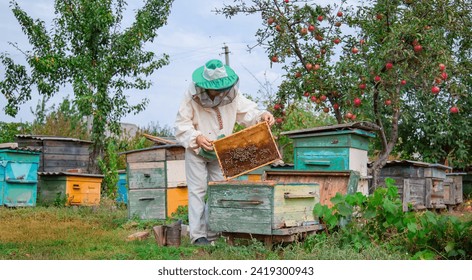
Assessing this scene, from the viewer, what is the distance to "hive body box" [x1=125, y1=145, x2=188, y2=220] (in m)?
6.54

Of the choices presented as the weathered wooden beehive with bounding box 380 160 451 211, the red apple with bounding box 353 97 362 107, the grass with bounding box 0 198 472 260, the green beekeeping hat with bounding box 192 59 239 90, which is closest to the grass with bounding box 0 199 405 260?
the grass with bounding box 0 198 472 260

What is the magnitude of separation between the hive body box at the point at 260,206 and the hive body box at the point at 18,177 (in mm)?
5217

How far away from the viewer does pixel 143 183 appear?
671 centimetres

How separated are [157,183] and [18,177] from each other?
10.3ft

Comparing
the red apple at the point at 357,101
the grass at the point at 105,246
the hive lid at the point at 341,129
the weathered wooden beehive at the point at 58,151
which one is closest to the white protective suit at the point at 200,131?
the grass at the point at 105,246

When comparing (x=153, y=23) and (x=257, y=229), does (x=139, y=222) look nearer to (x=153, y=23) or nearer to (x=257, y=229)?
(x=257, y=229)

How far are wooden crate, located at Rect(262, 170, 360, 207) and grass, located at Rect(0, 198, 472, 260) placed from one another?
713mm

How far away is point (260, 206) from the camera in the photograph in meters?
4.02

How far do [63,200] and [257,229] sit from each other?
570 centimetres

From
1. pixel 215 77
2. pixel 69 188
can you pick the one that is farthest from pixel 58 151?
pixel 215 77

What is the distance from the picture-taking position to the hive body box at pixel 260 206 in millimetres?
3988

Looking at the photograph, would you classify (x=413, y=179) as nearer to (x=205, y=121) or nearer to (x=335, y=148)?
(x=335, y=148)

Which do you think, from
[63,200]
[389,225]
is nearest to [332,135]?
[389,225]

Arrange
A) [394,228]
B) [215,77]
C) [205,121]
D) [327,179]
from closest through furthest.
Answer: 1. [394,228]
2. [215,77]
3. [205,121]
4. [327,179]
